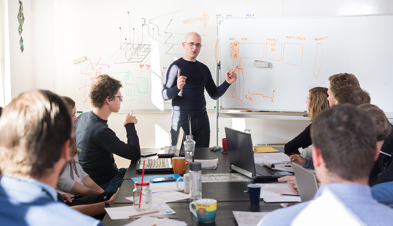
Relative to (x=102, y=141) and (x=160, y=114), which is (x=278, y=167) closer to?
(x=102, y=141)

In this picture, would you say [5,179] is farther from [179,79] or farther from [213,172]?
[179,79]

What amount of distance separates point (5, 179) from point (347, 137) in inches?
31.1

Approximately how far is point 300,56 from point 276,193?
7.25 ft

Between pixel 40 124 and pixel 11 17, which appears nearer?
pixel 40 124

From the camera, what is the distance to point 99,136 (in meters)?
2.12

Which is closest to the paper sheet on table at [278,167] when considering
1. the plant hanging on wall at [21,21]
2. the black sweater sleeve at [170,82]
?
the black sweater sleeve at [170,82]

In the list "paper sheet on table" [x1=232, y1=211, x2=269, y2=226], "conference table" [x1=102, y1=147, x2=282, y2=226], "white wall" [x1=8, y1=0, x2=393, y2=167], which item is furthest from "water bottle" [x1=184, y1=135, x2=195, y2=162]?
"white wall" [x1=8, y1=0, x2=393, y2=167]

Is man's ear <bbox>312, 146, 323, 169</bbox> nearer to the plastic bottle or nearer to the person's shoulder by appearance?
the person's shoulder

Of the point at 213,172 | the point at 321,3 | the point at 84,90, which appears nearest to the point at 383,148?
the point at 213,172

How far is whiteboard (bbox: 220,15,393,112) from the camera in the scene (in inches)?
126

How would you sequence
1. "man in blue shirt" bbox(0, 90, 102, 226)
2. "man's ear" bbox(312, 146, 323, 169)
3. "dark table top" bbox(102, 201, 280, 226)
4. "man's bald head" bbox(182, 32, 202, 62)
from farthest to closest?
"man's bald head" bbox(182, 32, 202, 62), "dark table top" bbox(102, 201, 280, 226), "man's ear" bbox(312, 146, 323, 169), "man in blue shirt" bbox(0, 90, 102, 226)

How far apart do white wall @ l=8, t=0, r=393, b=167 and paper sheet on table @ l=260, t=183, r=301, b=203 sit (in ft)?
7.21

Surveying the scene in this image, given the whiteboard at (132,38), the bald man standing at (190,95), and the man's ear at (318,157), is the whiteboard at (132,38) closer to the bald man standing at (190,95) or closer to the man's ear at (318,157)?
the bald man standing at (190,95)

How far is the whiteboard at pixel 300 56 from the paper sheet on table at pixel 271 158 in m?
1.19
